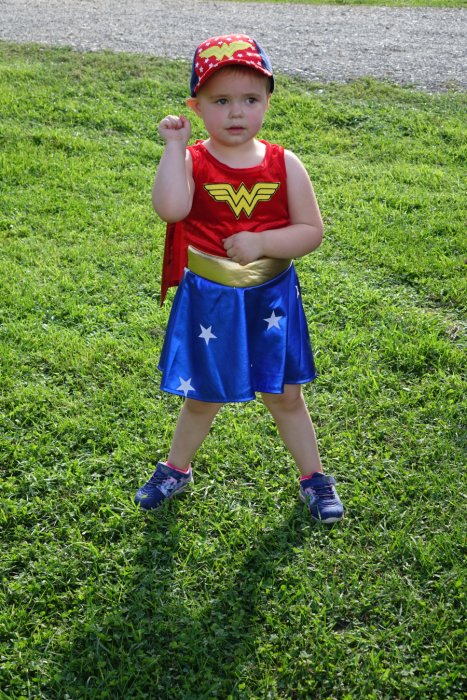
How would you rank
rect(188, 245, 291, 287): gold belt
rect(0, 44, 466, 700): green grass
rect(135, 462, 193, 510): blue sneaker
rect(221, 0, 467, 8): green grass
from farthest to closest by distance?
rect(221, 0, 467, 8): green grass → rect(135, 462, 193, 510): blue sneaker → rect(188, 245, 291, 287): gold belt → rect(0, 44, 466, 700): green grass

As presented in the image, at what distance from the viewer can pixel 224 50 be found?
2.25m

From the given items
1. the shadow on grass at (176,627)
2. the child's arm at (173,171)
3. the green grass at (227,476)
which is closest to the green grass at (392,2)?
the green grass at (227,476)

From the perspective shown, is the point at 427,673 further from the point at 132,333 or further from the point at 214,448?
the point at 132,333

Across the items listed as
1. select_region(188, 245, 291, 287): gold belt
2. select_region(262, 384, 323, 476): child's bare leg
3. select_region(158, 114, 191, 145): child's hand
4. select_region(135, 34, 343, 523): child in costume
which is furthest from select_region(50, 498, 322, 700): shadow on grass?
select_region(158, 114, 191, 145): child's hand

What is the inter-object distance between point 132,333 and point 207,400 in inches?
56.0

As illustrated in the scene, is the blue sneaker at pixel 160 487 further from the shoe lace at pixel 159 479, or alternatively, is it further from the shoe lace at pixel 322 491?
the shoe lace at pixel 322 491

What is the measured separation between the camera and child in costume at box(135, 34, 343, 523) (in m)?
2.31

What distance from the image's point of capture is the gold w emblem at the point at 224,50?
2.25m

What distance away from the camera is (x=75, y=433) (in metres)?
3.27

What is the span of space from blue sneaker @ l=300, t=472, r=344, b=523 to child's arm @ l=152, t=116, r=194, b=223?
1119mm

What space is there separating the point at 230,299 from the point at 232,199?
31 centimetres

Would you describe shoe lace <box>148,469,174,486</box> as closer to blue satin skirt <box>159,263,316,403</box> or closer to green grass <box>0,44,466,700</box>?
green grass <box>0,44,466,700</box>

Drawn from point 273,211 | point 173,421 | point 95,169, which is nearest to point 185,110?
point 95,169

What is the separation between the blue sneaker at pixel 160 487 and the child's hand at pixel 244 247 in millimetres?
921
